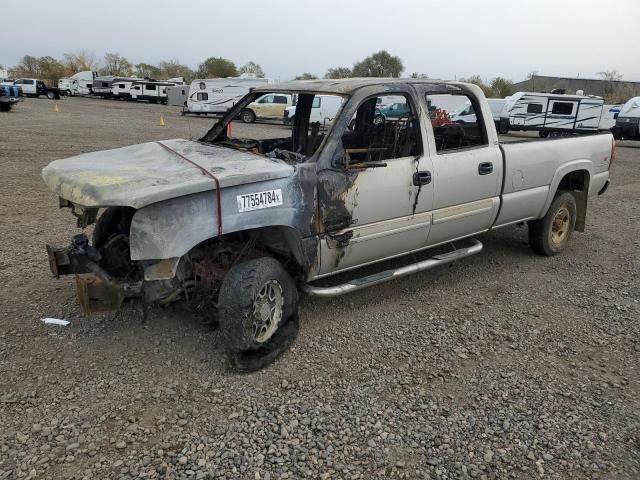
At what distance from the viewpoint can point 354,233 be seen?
386 cm

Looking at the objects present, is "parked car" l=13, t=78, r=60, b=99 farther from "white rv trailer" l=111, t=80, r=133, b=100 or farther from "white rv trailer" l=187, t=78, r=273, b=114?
"white rv trailer" l=187, t=78, r=273, b=114

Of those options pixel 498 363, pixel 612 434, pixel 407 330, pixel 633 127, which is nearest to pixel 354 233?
pixel 407 330

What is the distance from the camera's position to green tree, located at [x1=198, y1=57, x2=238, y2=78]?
75.4 meters

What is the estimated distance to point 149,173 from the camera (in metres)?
3.23

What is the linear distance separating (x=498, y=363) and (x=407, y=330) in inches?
28.6

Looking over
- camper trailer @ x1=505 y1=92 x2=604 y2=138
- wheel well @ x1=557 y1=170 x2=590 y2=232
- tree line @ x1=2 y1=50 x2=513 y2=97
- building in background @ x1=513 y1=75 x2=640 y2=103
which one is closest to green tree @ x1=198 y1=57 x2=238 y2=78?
tree line @ x1=2 y1=50 x2=513 y2=97

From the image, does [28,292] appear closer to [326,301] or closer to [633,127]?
[326,301]

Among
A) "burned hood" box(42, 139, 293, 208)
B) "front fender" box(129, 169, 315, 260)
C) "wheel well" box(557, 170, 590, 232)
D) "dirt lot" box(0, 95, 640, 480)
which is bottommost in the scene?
"dirt lot" box(0, 95, 640, 480)

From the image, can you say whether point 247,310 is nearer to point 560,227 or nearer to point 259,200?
point 259,200

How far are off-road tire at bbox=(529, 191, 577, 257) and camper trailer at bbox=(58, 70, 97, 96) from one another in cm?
5344

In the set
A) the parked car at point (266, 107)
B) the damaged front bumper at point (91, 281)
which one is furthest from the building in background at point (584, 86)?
the damaged front bumper at point (91, 281)


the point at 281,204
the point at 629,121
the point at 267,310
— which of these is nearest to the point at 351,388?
the point at 267,310

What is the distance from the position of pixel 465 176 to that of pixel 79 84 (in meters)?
55.3

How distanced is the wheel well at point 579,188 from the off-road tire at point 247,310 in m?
3.90
